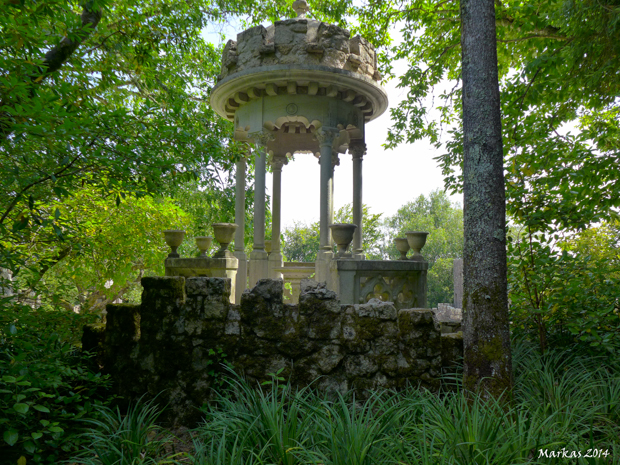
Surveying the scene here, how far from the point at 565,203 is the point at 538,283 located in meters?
0.95

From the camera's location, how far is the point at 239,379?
3.72 m

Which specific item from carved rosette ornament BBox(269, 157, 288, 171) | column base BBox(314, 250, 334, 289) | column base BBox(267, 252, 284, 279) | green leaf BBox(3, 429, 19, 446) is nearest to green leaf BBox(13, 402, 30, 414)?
green leaf BBox(3, 429, 19, 446)

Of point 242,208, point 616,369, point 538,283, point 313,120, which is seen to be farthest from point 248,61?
point 616,369

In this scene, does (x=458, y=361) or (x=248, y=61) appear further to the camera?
(x=248, y=61)

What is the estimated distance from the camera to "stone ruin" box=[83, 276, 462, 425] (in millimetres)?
3783

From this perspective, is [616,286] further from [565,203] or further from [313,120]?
[313,120]

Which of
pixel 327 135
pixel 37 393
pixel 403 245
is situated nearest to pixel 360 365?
pixel 37 393

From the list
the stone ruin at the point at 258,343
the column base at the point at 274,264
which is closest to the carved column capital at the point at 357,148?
the column base at the point at 274,264

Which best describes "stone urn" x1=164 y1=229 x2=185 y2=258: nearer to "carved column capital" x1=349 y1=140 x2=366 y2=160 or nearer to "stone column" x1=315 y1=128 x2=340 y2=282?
"stone column" x1=315 y1=128 x2=340 y2=282

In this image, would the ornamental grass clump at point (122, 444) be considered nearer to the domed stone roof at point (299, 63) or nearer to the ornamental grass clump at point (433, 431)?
Answer: the ornamental grass clump at point (433, 431)

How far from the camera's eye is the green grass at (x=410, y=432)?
2416mm

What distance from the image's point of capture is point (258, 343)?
150 inches

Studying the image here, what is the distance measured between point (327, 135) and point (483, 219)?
626cm

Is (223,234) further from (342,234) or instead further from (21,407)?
(21,407)
